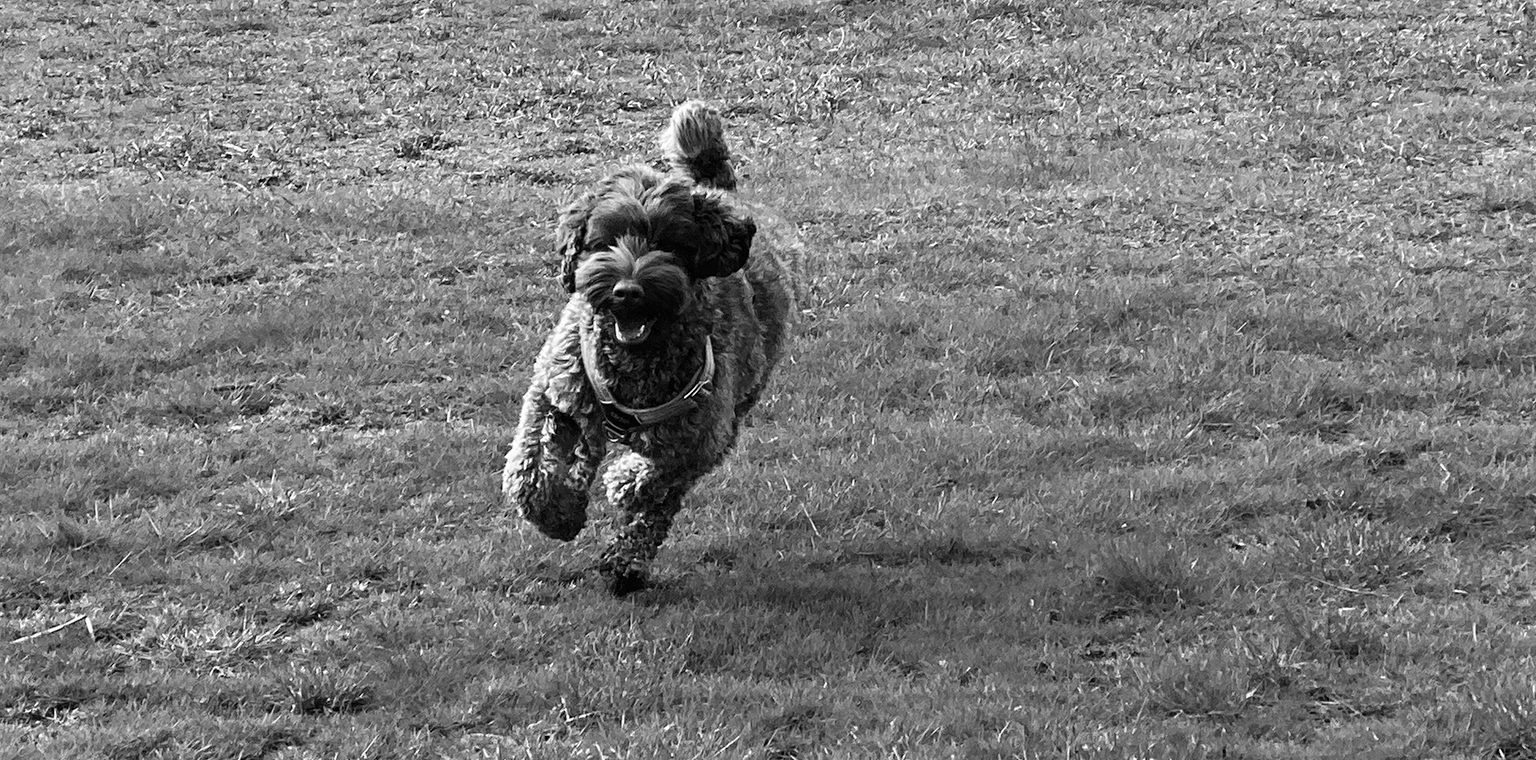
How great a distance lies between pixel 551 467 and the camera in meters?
7.92

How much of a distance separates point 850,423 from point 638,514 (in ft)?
7.67

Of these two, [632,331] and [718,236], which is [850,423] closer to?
[718,236]

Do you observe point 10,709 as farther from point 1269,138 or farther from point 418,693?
point 1269,138

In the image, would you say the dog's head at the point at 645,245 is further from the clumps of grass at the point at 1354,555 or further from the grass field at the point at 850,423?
the clumps of grass at the point at 1354,555

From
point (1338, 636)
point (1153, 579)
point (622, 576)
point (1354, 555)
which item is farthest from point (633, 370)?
point (1354, 555)

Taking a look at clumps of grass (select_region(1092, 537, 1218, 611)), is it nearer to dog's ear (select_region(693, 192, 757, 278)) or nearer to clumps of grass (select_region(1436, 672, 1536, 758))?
clumps of grass (select_region(1436, 672, 1536, 758))

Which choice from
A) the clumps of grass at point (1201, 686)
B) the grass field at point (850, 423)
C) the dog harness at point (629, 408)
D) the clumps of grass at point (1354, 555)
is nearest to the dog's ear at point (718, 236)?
the dog harness at point (629, 408)

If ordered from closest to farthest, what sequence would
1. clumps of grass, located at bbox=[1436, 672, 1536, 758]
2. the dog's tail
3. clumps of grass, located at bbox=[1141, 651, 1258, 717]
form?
clumps of grass, located at bbox=[1436, 672, 1536, 758] → clumps of grass, located at bbox=[1141, 651, 1258, 717] → the dog's tail

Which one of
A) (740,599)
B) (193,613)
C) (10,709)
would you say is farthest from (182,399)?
(740,599)

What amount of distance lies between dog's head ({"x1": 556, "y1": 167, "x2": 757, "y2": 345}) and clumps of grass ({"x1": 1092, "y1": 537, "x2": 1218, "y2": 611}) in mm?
2425

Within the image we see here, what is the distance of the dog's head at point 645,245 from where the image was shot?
7621 millimetres

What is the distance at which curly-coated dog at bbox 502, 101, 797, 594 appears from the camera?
7797 millimetres

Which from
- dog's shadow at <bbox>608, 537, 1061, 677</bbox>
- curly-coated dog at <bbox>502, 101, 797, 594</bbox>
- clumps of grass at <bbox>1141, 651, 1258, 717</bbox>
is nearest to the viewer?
clumps of grass at <bbox>1141, 651, 1258, 717</bbox>

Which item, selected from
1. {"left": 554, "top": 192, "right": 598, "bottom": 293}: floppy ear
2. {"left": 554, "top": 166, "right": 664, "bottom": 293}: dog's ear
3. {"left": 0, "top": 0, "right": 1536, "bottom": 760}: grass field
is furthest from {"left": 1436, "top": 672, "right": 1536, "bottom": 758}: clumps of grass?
{"left": 554, "top": 192, "right": 598, "bottom": 293}: floppy ear
